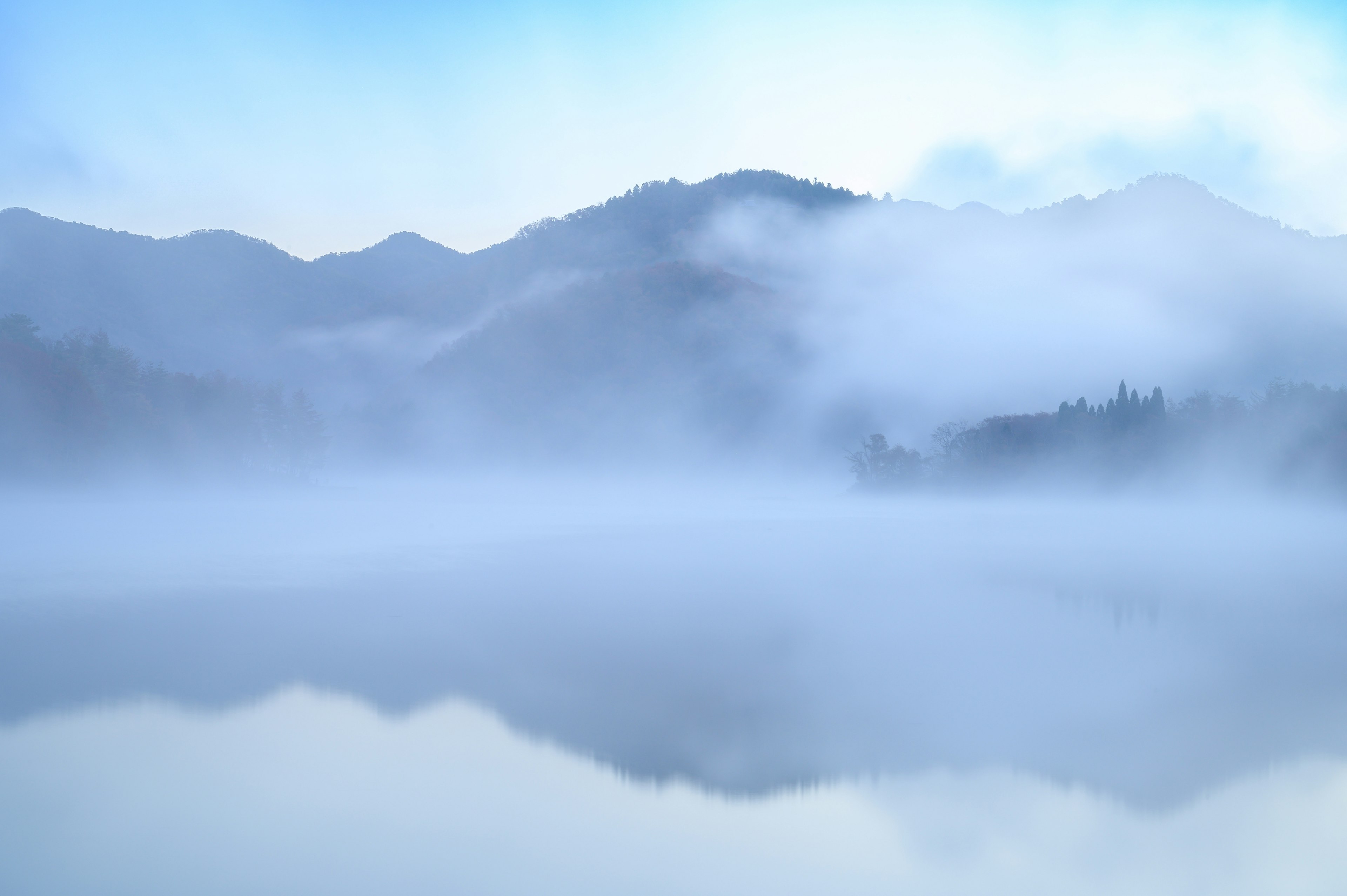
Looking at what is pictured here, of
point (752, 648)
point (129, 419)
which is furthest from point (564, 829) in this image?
point (129, 419)

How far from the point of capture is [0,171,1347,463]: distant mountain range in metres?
83.2

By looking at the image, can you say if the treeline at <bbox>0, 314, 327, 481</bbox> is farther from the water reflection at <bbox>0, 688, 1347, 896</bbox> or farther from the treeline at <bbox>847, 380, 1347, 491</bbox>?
the water reflection at <bbox>0, 688, 1347, 896</bbox>

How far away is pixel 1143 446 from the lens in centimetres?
5412

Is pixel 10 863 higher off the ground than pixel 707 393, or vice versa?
pixel 707 393

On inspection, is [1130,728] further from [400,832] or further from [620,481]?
[620,481]

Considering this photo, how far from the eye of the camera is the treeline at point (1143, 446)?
5209cm

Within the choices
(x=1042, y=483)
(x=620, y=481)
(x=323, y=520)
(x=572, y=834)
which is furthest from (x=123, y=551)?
(x=620, y=481)

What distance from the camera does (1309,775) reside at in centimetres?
632

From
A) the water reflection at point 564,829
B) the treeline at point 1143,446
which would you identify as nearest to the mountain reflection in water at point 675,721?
the water reflection at point 564,829

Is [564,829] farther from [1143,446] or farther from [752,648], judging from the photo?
[1143,446]

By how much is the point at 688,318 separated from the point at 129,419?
53489mm

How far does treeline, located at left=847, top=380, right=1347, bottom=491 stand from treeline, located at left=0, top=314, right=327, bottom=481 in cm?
3460

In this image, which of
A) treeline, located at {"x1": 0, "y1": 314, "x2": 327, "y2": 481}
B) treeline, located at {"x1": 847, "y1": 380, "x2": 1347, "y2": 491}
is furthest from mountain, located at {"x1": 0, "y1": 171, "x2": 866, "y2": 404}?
treeline, located at {"x1": 847, "y1": 380, "x2": 1347, "y2": 491}

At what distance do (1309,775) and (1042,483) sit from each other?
52585 millimetres
